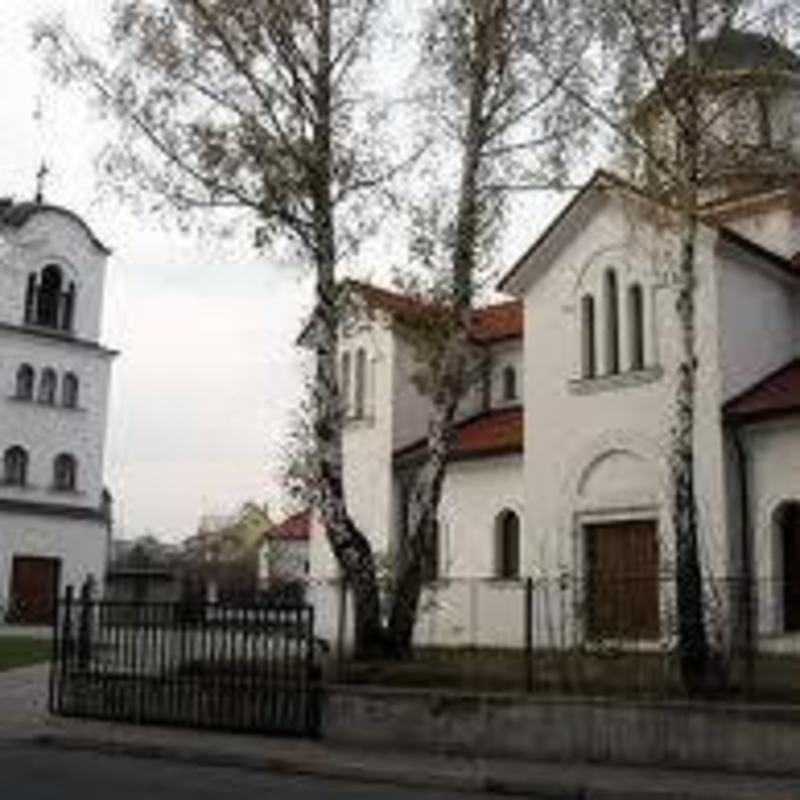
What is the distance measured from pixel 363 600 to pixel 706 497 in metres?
8.40

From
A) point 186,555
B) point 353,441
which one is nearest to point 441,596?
point 353,441

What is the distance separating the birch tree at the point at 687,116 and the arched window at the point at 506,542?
39.5 feet

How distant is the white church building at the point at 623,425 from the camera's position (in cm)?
2595

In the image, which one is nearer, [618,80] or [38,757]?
[38,757]

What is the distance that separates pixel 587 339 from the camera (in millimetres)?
29453

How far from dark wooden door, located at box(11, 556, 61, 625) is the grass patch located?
39.1 feet

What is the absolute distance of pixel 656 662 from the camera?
60.5 feet

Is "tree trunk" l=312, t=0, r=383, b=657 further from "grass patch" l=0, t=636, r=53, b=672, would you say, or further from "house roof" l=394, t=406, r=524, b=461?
"grass patch" l=0, t=636, r=53, b=672

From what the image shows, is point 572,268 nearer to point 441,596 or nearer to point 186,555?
point 441,596

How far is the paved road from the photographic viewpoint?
13648 mm

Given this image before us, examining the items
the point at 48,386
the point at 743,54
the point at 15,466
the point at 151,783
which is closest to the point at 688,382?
the point at 743,54

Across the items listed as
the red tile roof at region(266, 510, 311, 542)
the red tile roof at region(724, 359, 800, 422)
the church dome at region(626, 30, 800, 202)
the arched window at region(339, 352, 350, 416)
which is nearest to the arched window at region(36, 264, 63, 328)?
the red tile roof at region(266, 510, 311, 542)

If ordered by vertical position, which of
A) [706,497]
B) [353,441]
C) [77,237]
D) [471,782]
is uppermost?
[77,237]

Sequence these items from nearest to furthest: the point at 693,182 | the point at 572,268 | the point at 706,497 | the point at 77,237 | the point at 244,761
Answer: the point at 244,761
the point at 693,182
the point at 706,497
the point at 572,268
the point at 77,237
